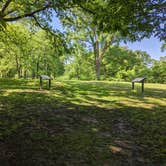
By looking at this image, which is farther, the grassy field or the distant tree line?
the distant tree line

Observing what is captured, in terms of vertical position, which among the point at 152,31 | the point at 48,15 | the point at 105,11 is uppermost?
the point at 48,15

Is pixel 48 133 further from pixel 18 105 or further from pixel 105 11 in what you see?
pixel 105 11

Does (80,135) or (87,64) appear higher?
(87,64)

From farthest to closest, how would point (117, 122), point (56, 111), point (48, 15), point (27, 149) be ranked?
point (48, 15)
point (56, 111)
point (117, 122)
point (27, 149)

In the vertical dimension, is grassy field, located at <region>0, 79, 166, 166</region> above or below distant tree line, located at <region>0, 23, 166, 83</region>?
below

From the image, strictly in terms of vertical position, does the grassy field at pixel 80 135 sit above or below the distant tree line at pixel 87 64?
below

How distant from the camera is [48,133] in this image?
16.7ft

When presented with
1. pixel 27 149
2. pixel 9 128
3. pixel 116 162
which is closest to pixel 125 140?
pixel 116 162

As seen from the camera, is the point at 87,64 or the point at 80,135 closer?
the point at 80,135

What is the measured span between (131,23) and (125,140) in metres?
4.62

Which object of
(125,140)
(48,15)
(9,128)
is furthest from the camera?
(48,15)

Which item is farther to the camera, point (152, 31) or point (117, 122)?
point (152, 31)

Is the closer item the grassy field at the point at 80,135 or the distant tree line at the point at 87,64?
the grassy field at the point at 80,135

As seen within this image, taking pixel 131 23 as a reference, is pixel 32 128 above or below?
below
